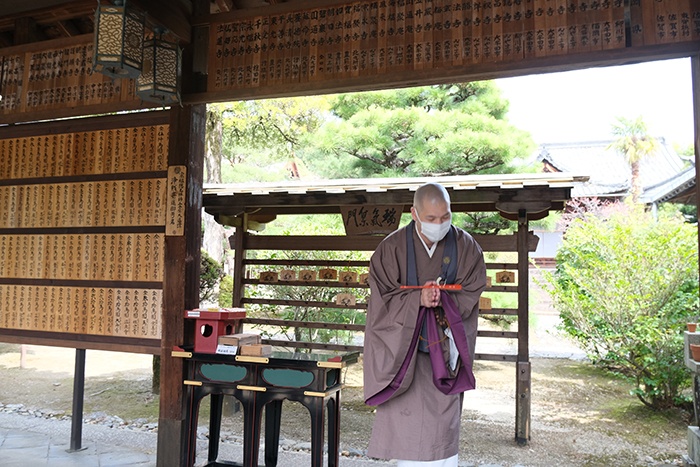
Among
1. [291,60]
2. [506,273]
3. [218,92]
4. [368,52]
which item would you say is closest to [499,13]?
[368,52]

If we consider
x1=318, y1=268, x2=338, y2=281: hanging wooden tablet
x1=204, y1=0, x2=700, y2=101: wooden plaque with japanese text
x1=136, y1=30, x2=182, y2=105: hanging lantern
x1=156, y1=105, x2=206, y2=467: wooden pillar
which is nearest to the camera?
x1=204, y1=0, x2=700, y2=101: wooden plaque with japanese text

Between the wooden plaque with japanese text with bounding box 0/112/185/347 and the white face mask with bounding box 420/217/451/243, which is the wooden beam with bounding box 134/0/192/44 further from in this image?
the white face mask with bounding box 420/217/451/243

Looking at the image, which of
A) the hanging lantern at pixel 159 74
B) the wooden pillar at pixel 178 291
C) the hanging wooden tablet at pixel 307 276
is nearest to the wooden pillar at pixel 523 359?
the hanging wooden tablet at pixel 307 276

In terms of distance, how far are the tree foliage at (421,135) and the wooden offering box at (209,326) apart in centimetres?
680

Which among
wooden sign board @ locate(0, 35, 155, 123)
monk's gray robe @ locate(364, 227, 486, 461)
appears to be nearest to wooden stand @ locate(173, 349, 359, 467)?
monk's gray robe @ locate(364, 227, 486, 461)

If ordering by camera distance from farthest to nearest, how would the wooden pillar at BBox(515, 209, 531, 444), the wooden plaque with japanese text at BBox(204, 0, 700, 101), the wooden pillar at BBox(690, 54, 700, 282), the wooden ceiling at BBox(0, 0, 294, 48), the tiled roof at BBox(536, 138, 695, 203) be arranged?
the tiled roof at BBox(536, 138, 695, 203), the wooden pillar at BBox(515, 209, 531, 444), the wooden ceiling at BBox(0, 0, 294, 48), the wooden plaque with japanese text at BBox(204, 0, 700, 101), the wooden pillar at BBox(690, 54, 700, 282)

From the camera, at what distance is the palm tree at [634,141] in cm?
2077

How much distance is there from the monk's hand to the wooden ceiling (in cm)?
289

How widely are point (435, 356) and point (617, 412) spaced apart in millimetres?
6131

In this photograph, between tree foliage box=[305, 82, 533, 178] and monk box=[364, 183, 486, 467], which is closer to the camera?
monk box=[364, 183, 486, 467]

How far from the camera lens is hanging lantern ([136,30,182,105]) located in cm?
424

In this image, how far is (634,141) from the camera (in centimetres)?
2092

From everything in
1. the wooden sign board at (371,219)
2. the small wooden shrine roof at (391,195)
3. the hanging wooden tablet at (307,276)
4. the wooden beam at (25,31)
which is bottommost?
the hanging wooden tablet at (307,276)

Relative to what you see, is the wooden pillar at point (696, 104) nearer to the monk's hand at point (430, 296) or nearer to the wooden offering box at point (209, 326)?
the monk's hand at point (430, 296)
